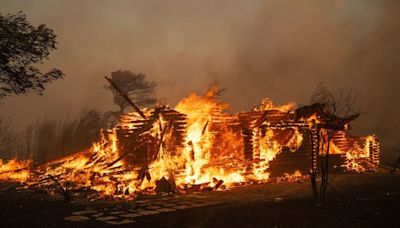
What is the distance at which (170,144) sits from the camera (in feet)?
60.2

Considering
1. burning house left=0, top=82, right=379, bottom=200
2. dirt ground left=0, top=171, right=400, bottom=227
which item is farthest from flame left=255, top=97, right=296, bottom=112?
dirt ground left=0, top=171, right=400, bottom=227

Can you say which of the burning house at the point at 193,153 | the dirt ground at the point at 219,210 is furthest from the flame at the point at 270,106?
the dirt ground at the point at 219,210

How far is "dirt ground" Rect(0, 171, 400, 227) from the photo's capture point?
9.38 meters

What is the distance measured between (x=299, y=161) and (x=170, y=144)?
820 centimetres

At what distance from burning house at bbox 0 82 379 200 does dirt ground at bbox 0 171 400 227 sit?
6.86 ft

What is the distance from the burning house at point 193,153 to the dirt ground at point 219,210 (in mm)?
2091

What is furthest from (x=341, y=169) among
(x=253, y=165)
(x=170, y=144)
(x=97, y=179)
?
(x=97, y=179)

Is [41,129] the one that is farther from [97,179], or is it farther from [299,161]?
[299,161]

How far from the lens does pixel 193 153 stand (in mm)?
19156

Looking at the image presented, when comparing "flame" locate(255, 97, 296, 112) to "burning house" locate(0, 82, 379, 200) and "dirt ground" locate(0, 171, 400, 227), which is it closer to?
"burning house" locate(0, 82, 379, 200)

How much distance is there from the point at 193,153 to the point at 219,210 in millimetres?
8230

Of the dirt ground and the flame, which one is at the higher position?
the flame

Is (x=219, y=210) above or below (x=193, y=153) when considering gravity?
below

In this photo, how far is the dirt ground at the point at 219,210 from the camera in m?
9.38
